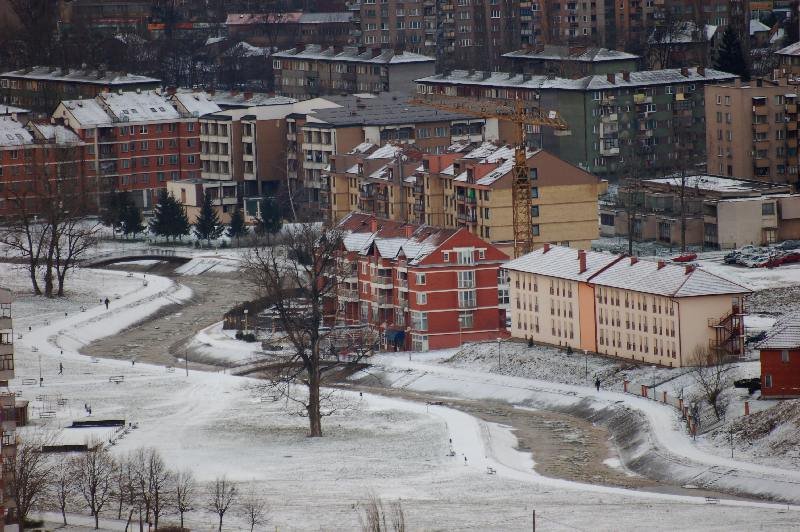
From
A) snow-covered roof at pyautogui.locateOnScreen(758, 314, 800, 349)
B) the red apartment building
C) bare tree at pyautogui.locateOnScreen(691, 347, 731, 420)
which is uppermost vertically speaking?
snow-covered roof at pyautogui.locateOnScreen(758, 314, 800, 349)

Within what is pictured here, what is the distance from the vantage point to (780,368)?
329ft

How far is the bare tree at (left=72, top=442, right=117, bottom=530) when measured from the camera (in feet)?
285

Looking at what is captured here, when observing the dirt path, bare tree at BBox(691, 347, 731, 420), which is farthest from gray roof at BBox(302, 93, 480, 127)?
bare tree at BBox(691, 347, 731, 420)

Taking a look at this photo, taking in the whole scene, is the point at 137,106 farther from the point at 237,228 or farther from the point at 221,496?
the point at 221,496

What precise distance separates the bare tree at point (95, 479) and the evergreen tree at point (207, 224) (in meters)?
73.6

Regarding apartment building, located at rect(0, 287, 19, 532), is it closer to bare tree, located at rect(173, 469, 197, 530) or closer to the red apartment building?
bare tree, located at rect(173, 469, 197, 530)

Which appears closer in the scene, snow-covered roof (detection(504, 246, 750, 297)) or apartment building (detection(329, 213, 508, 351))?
snow-covered roof (detection(504, 246, 750, 297))

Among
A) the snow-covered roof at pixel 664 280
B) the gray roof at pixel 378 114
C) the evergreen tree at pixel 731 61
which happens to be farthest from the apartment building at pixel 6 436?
the evergreen tree at pixel 731 61

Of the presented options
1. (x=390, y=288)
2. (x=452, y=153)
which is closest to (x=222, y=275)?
(x=452, y=153)

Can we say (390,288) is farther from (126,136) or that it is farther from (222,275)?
(126,136)

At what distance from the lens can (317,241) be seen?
141875 mm

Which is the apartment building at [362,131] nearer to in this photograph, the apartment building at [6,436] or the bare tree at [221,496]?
the bare tree at [221,496]

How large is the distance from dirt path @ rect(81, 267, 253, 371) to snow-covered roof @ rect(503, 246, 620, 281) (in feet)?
57.0

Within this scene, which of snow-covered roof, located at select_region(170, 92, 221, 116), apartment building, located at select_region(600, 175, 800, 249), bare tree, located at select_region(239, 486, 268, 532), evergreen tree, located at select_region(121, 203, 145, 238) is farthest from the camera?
snow-covered roof, located at select_region(170, 92, 221, 116)
